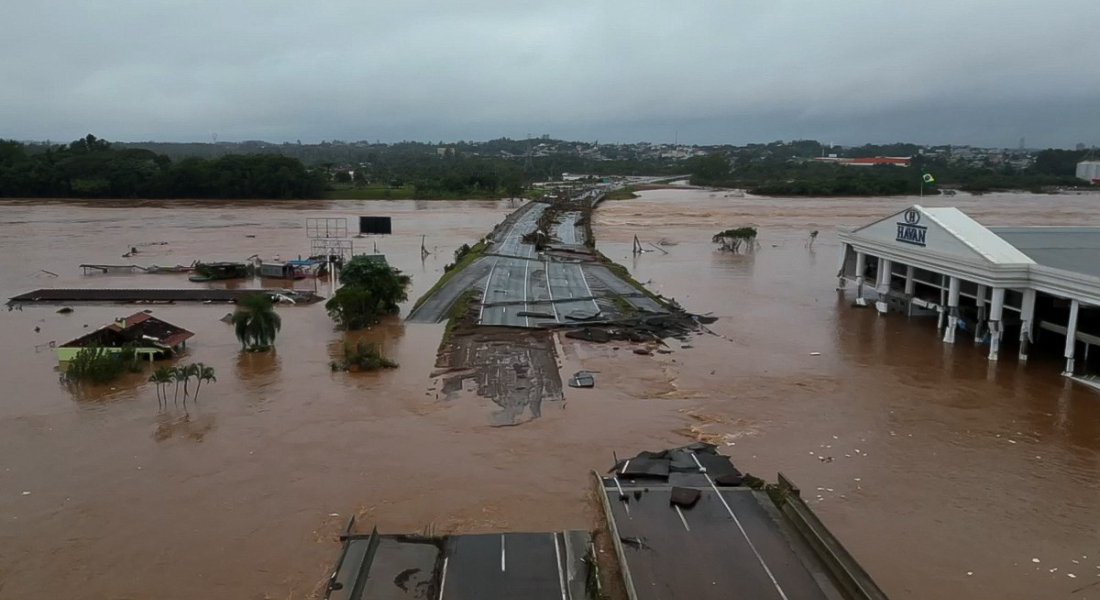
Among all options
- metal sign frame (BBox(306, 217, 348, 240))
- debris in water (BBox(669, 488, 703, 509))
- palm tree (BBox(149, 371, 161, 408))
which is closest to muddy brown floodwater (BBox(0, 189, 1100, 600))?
palm tree (BBox(149, 371, 161, 408))

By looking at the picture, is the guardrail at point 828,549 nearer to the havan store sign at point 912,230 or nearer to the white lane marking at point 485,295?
the white lane marking at point 485,295

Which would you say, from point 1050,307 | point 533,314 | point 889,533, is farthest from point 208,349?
point 1050,307

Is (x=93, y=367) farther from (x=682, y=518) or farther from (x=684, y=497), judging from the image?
(x=682, y=518)

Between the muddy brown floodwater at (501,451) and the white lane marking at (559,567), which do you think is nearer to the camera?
the white lane marking at (559,567)

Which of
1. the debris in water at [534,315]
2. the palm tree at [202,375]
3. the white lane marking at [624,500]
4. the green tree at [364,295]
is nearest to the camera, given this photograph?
the white lane marking at [624,500]

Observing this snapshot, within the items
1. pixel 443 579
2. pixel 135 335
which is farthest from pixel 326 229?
pixel 443 579

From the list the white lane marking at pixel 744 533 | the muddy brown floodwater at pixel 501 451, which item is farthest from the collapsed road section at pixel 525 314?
the white lane marking at pixel 744 533
